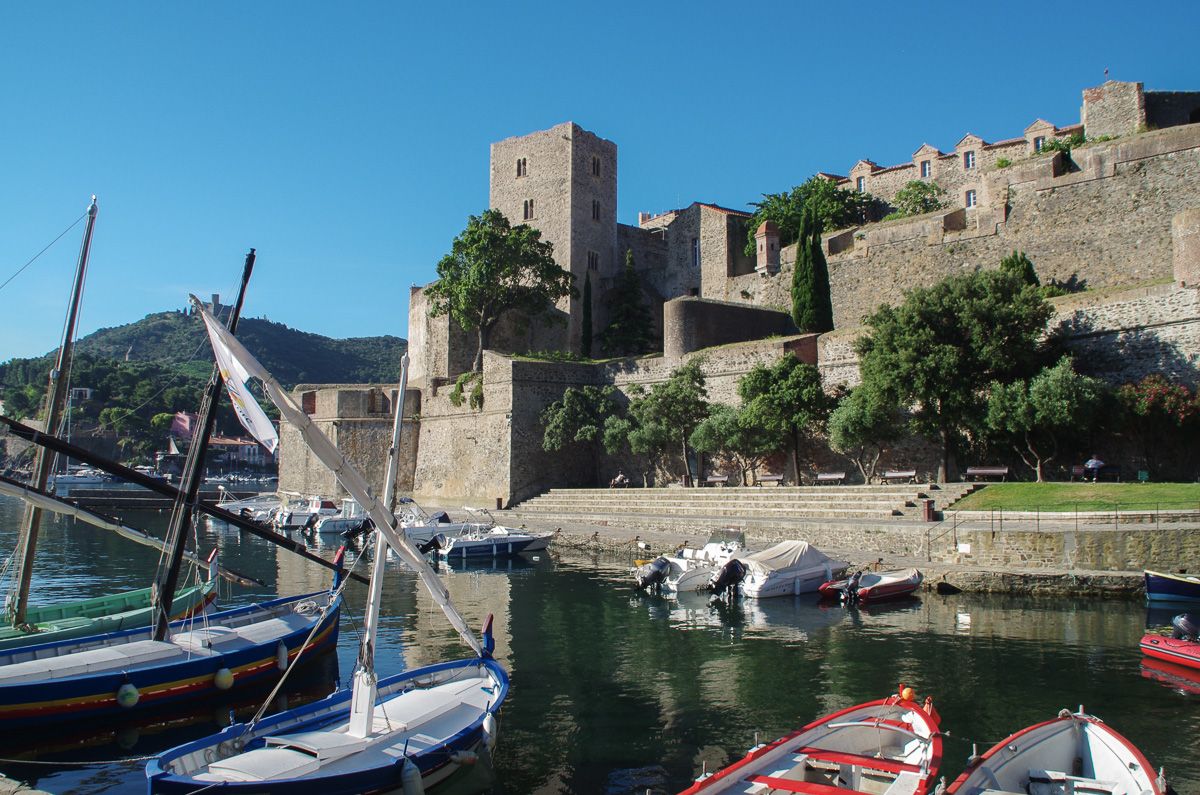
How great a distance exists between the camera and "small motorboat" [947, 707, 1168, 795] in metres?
9.47

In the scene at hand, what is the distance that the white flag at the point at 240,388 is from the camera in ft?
33.7

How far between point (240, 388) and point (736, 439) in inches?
1140

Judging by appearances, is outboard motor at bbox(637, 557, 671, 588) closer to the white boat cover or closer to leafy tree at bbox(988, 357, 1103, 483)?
the white boat cover

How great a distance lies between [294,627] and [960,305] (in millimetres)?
23337

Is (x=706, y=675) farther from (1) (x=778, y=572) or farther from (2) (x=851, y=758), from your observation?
(1) (x=778, y=572)

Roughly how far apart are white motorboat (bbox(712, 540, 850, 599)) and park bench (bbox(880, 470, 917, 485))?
861 centimetres

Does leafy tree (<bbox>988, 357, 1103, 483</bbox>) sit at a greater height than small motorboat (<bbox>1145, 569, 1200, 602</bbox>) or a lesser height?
greater

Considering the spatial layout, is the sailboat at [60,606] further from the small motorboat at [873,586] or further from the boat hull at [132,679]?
the small motorboat at [873,586]

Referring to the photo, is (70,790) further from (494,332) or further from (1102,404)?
(494,332)

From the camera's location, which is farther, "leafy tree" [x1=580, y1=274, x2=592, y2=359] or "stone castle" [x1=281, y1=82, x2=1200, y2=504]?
"leafy tree" [x1=580, y1=274, x2=592, y2=359]

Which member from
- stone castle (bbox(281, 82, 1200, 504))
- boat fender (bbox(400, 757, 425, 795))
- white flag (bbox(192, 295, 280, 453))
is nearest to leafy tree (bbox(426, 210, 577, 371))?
stone castle (bbox(281, 82, 1200, 504))

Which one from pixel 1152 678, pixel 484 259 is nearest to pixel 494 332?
pixel 484 259

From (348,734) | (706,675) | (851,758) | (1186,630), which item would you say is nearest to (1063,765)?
(851,758)

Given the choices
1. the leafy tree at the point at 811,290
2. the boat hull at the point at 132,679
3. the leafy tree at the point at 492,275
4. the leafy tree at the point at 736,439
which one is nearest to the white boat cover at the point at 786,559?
the leafy tree at the point at 736,439
